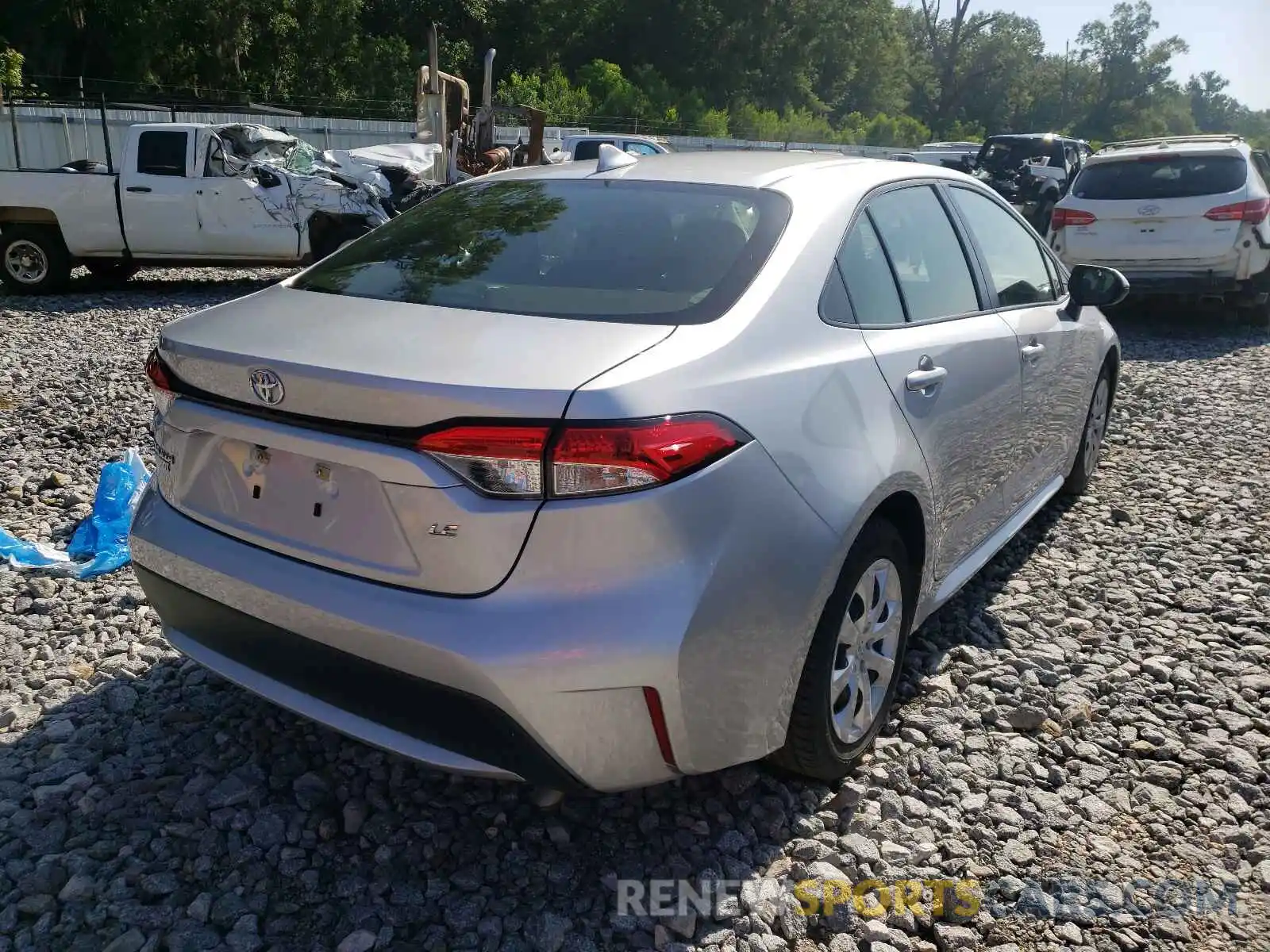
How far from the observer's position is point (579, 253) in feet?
8.93

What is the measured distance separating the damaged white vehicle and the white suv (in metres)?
7.56

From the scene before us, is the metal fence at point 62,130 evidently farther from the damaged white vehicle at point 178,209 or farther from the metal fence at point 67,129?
the damaged white vehicle at point 178,209

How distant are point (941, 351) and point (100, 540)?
3.31 meters

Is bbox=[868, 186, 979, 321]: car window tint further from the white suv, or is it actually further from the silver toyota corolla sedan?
the white suv

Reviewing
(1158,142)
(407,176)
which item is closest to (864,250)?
(1158,142)

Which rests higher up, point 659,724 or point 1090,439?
point 659,724

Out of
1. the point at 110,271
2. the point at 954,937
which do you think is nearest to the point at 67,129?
the point at 110,271

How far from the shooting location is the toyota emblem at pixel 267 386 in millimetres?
2184

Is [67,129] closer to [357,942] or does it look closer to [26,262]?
[26,262]

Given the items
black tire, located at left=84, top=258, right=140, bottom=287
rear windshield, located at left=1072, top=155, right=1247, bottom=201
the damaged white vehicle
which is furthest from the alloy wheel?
black tire, located at left=84, top=258, right=140, bottom=287

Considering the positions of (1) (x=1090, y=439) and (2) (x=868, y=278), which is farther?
(1) (x=1090, y=439)

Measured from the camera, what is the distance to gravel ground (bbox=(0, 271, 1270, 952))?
2275 mm

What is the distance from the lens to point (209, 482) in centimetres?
242

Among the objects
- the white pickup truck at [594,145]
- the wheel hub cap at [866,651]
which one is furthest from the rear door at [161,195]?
Result: the wheel hub cap at [866,651]
